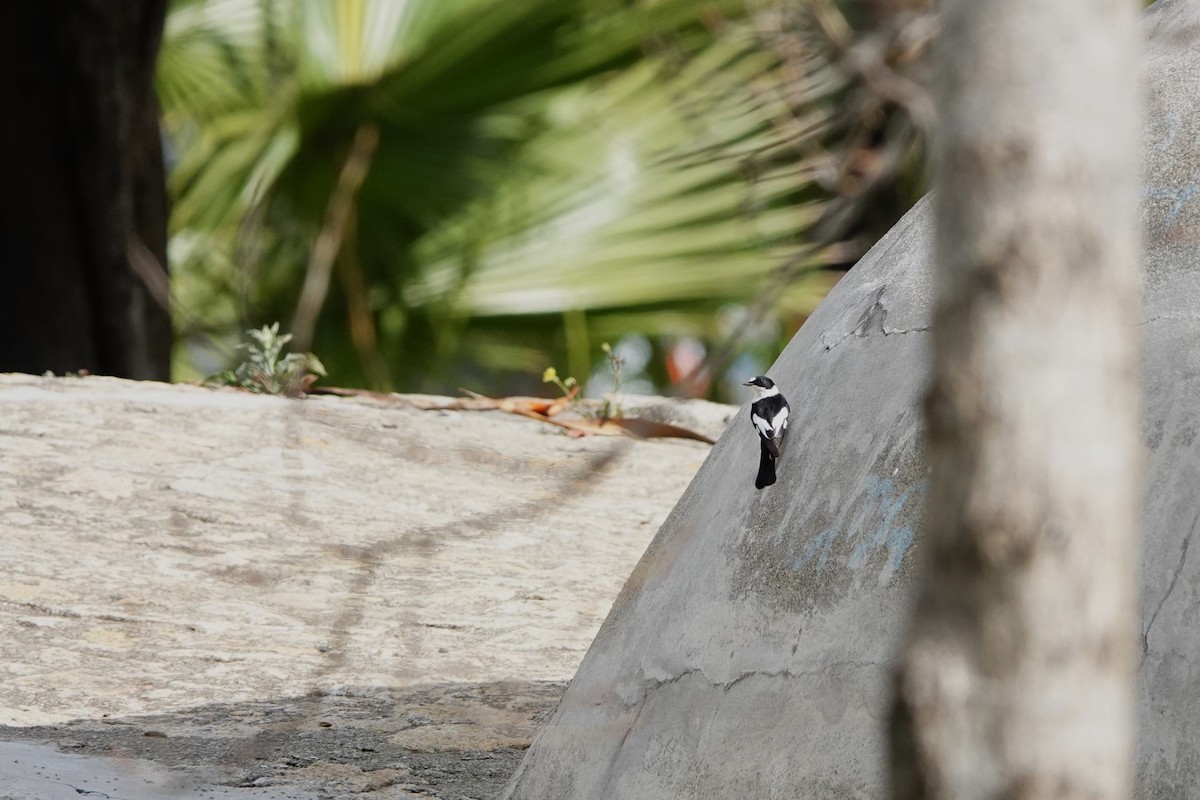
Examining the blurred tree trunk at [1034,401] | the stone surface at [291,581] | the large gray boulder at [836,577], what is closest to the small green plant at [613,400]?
the stone surface at [291,581]

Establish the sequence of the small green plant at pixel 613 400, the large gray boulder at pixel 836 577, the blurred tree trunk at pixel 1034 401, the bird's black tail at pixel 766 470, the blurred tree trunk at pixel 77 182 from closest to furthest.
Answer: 1. the blurred tree trunk at pixel 1034 401
2. the large gray boulder at pixel 836 577
3. the bird's black tail at pixel 766 470
4. the small green plant at pixel 613 400
5. the blurred tree trunk at pixel 77 182

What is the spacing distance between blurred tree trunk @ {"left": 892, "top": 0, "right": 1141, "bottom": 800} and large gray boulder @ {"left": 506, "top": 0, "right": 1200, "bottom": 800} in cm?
86

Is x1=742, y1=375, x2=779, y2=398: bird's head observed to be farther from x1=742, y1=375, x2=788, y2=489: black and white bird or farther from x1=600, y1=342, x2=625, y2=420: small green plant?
x1=600, y1=342, x2=625, y2=420: small green plant

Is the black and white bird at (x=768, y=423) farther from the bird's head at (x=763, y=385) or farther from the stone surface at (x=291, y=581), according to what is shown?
the stone surface at (x=291, y=581)

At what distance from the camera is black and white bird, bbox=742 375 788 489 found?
6.32 ft

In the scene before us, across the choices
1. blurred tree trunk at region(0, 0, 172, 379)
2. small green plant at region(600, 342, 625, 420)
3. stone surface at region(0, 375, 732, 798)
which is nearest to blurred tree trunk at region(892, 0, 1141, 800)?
stone surface at region(0, 375, 732, 798)

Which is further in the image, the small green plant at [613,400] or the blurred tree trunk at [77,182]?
the blurred tree trunk at [77,182]

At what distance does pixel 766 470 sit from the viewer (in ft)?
6.31

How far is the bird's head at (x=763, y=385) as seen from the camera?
1.96 metres

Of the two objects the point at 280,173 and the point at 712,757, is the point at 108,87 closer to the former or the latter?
the point at 280,173

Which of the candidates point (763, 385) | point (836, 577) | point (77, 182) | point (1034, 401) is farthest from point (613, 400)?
point (1034, 401)

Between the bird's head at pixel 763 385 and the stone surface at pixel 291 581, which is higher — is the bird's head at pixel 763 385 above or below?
above

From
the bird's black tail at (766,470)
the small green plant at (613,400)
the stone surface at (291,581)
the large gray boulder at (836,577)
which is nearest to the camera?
the large gray boulder at (836,577)

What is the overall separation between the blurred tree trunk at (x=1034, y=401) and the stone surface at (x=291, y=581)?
1.10m
